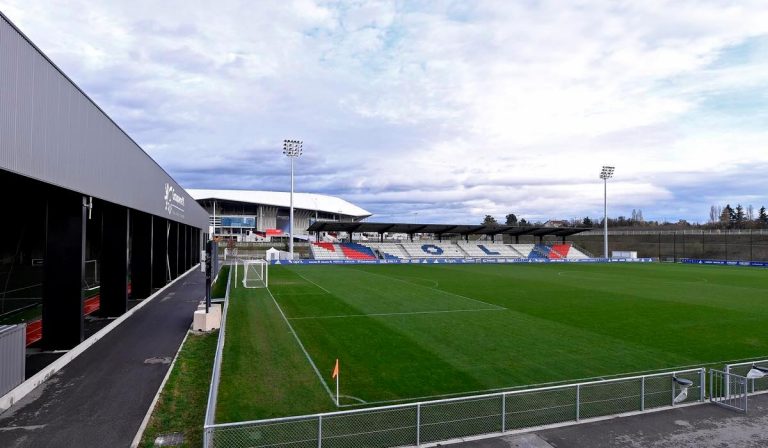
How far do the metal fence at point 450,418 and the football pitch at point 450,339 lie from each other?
1.22 metres

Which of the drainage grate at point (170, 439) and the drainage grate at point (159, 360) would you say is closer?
the drainage grate at point (170, 439)

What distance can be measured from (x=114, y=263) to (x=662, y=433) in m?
21.2

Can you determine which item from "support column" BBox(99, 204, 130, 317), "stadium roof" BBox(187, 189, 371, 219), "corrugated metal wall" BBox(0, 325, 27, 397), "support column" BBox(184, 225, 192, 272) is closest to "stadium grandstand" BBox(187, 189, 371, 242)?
"stadium roof" BBox(187, 189, 371, 219)

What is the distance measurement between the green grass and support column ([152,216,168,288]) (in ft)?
60.8

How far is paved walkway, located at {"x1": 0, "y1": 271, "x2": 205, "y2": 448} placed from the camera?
30.9 ft

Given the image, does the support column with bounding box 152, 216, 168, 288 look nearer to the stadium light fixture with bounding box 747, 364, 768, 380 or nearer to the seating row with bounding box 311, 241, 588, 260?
the stadium light fixture with bounding box 747, 364, 768, 380

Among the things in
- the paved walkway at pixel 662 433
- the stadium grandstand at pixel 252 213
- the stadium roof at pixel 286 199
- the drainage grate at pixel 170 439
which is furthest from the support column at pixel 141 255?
the stadium roof at pixel 286 199

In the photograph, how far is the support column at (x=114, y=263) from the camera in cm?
2108

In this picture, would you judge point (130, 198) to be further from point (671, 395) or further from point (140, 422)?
point (671, 395)

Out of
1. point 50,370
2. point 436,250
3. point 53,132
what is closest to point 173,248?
point 50,370

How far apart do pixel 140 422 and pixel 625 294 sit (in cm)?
3275

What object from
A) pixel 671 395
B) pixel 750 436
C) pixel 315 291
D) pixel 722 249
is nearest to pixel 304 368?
pixel 671 395

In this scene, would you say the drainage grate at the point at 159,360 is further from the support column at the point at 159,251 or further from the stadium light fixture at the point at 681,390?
the support column at the point at 159,251

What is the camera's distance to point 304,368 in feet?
47.8
